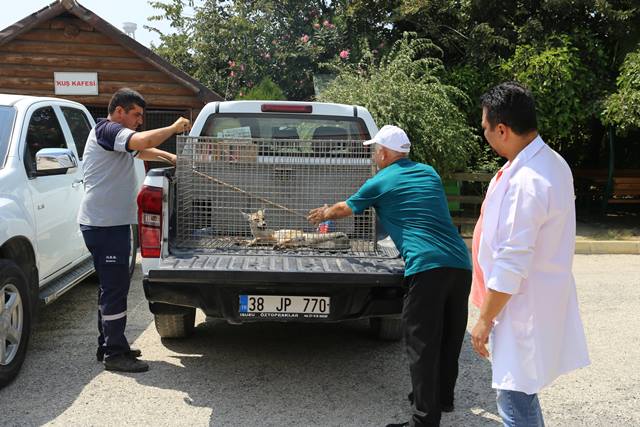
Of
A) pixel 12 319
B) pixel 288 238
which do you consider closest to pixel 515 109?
pixel 288 238

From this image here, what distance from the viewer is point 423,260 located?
11.1ft

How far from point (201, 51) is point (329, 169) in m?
14.1

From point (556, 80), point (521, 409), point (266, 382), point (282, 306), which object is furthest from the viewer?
point (556, 80)

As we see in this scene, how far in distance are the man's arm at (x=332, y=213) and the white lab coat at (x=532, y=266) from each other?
1318 millimetres

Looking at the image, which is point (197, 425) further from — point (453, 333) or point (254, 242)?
point (453, 333)

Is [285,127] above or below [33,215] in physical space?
above

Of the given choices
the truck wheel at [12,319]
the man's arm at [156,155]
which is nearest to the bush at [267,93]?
the man's arm at [156,155]

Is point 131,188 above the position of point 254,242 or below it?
above

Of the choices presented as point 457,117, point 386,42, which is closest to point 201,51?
point 386,42

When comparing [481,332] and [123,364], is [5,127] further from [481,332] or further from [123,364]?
[481,332]

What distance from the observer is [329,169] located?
14.8 ft

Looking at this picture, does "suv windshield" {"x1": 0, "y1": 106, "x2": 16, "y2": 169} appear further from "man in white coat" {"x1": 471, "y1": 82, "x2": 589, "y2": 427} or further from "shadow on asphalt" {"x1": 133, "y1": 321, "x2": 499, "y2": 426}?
"man in white coat" {"x1": 471, "y1": 82, "x2": 589, "y2": 427}

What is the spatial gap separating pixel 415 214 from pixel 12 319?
277 centimetres

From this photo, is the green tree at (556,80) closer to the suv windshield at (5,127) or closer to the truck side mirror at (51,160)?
the truck side mirror at (51,160)
